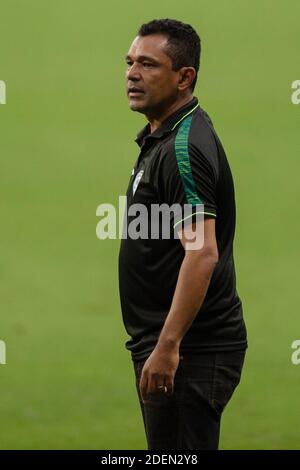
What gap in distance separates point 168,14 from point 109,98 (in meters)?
0.89

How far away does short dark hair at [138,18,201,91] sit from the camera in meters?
3.90

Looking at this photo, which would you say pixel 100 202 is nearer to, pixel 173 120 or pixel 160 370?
pixel 173 120

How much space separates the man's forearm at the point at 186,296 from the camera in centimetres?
363

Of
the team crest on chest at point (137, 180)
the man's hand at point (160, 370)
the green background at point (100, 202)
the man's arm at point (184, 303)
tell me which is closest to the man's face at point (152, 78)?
the team crest on chest at point (137, 180)

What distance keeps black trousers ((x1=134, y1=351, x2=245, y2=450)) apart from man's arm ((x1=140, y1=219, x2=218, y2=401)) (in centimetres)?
11

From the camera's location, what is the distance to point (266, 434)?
260 inches

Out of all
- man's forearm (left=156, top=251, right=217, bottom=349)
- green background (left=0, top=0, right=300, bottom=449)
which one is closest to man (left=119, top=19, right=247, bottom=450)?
man's forearm (left=156, top=251, right=217, bottom=349)

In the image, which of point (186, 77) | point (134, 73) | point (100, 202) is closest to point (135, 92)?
point (134, 73)

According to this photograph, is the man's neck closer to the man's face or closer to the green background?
the man's face

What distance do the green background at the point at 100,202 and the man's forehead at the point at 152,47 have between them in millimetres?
2952

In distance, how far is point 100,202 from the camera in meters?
10.2

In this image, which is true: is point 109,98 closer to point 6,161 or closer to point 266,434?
point 6,161

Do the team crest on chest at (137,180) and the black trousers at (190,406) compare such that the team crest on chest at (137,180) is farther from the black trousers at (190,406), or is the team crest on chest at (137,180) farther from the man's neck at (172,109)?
the black trousers at (190,406)

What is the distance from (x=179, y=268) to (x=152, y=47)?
0.68 meters
